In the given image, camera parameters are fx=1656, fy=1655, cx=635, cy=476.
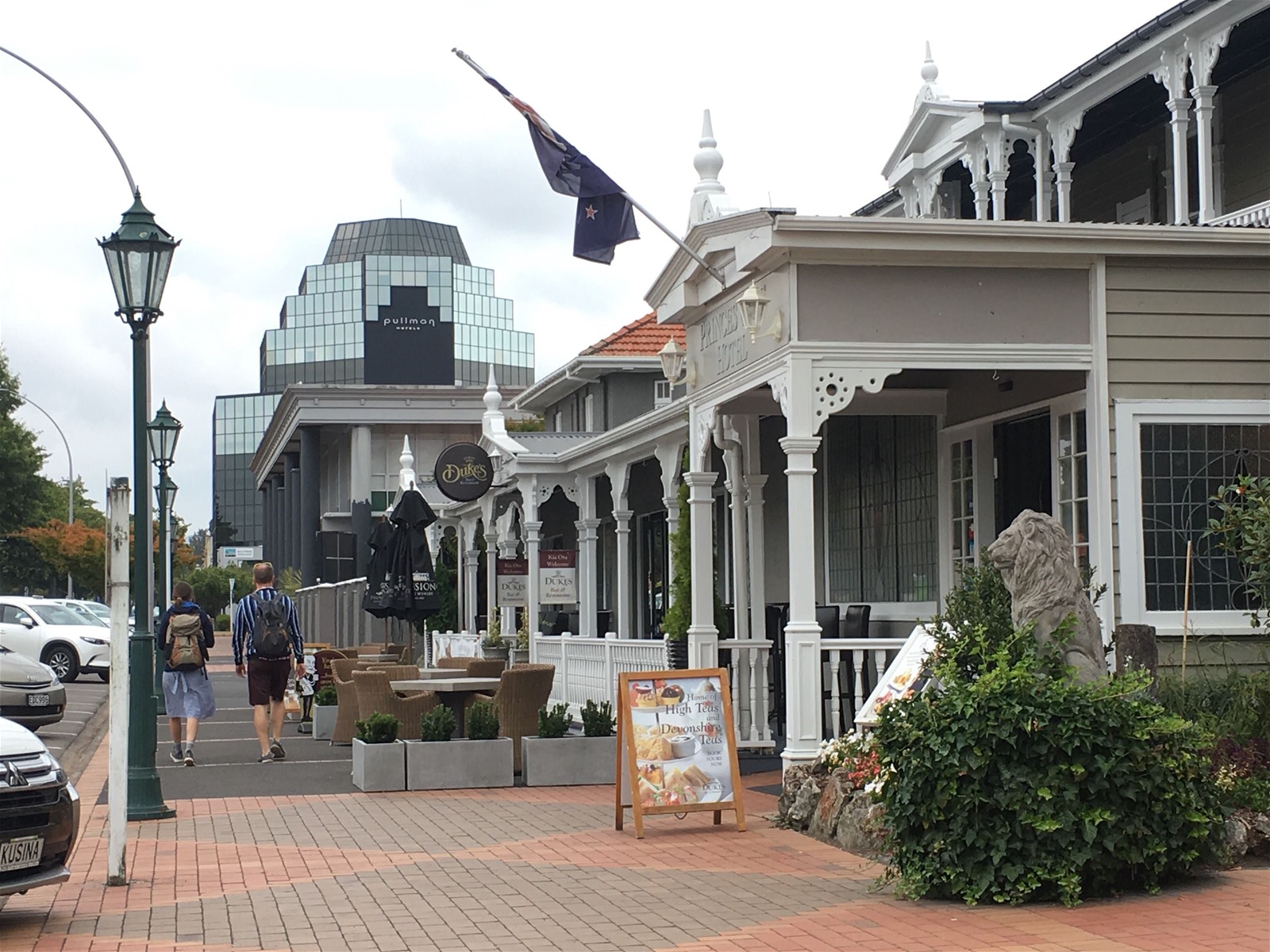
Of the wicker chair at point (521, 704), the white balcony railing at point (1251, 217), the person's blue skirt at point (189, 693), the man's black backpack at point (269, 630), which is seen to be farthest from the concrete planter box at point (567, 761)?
the white balcony railing at point (1251, 217)

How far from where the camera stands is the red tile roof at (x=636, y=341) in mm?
28750

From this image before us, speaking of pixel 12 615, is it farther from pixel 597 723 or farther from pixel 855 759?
pixel 855 759

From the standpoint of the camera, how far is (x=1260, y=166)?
17.6m

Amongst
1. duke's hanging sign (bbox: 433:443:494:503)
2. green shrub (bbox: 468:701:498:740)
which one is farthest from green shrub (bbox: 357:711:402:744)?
duke's hanging sign (bbox: 433:443:494:503)

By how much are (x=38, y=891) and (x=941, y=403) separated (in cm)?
859

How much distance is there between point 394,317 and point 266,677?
82254mm

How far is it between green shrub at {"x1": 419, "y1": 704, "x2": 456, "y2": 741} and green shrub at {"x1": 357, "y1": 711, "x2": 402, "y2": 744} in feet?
0.88

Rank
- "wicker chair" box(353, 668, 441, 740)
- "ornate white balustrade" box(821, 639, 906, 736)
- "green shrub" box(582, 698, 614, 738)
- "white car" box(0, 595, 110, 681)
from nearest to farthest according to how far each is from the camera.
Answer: "ornate white balustrade" box(821, 639, 906, 736) < "green shrub" box(582, 698, 614, 738) < "wicker chair" box(353, 668, 441, 740) < "white car" box(0, 595, 110, 681)

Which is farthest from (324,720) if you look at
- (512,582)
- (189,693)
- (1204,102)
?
(1204,102)

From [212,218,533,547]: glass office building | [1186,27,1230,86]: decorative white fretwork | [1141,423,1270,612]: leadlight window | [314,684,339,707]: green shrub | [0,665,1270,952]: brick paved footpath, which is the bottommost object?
[0,665,1270,952]: brick paved footpath

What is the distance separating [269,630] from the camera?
15.8 meters

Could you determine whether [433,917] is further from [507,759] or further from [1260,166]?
[1260,166]

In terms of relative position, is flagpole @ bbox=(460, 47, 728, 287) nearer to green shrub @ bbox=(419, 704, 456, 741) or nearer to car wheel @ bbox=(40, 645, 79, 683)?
green shrub @ bbox=(419, 704, 456, 741)

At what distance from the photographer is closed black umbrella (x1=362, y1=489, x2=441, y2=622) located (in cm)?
2061
